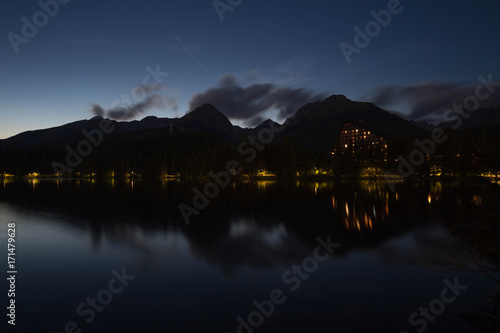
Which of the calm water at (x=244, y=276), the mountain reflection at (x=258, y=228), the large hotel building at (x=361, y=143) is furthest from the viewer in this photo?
the large hotel building at (x=361, y=143)

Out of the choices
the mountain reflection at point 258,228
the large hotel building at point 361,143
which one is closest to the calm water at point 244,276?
the mountain reflection at point 258,228

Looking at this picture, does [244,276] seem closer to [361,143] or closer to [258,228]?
[258,228]

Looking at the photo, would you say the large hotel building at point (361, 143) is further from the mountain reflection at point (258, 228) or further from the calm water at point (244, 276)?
the calm water at point (244, 276)

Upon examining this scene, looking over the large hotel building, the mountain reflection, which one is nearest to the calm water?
the mountain reflection

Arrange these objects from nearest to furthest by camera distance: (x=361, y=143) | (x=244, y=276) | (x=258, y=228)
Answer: (x=244, y=276), (x=258, y=228), (x=361, y=143)

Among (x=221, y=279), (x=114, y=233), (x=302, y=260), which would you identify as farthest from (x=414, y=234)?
(x=114, y=233)

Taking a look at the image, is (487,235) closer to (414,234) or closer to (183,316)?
(183,316)

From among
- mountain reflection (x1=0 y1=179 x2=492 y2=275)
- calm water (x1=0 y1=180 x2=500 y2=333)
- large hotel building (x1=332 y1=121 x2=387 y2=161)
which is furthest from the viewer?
large hotel building (x1=332 y1=121 x2=387 y2=161)

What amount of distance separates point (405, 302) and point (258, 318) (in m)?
4.38

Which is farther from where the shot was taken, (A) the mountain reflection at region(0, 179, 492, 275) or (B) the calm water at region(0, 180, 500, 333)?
(A) the mountain reflection at region(0, 179, 492, 275)

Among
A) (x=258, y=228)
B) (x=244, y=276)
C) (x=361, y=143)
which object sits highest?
(x=361, y=143)

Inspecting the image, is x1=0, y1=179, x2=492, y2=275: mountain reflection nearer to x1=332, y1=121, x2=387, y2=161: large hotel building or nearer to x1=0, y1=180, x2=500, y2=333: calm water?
x1=0, y1=180, x2=500, y2=333: calm water

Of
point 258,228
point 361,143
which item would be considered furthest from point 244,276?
point 361,143

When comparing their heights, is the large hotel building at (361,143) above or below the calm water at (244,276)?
above
